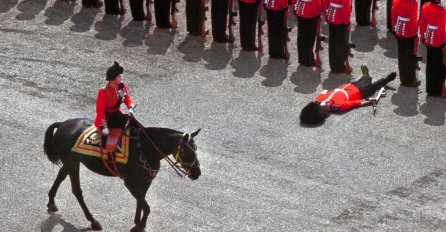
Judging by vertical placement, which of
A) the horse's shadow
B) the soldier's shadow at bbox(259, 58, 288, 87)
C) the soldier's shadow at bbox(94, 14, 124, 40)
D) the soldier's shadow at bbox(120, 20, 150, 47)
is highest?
the horse's shadow

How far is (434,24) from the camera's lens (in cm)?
1881

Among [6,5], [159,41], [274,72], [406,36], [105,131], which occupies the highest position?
[105,131]

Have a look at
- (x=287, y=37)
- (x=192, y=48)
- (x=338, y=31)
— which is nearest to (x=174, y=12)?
(x=192, y=48)

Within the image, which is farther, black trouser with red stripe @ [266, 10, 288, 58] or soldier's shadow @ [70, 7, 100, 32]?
soldier's shadow @ [70, 7, 100, 32]

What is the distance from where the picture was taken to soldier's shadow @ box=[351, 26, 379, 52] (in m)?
21.4

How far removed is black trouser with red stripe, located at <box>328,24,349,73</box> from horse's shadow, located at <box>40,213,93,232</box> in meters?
6.65

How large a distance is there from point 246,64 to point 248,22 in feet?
3.02

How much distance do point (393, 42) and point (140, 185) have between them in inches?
331

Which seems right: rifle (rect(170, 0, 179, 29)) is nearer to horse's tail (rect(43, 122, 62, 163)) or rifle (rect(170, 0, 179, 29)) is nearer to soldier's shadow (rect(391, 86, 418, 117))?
soldier's shadow (rect(391, 86, 418, 117))

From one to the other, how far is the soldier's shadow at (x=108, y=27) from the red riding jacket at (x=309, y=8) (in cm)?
392

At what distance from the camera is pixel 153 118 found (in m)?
18.4

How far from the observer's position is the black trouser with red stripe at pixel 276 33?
20641mm

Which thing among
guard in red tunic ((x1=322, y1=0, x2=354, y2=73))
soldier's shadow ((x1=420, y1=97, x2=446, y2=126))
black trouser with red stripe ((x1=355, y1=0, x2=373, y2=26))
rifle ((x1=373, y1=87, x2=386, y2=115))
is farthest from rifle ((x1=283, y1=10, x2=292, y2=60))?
soldier's shadow ((x1=420, y1=97, x2=446, y2=126))

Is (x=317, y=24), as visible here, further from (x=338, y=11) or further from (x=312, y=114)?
(x=312, y=114)
